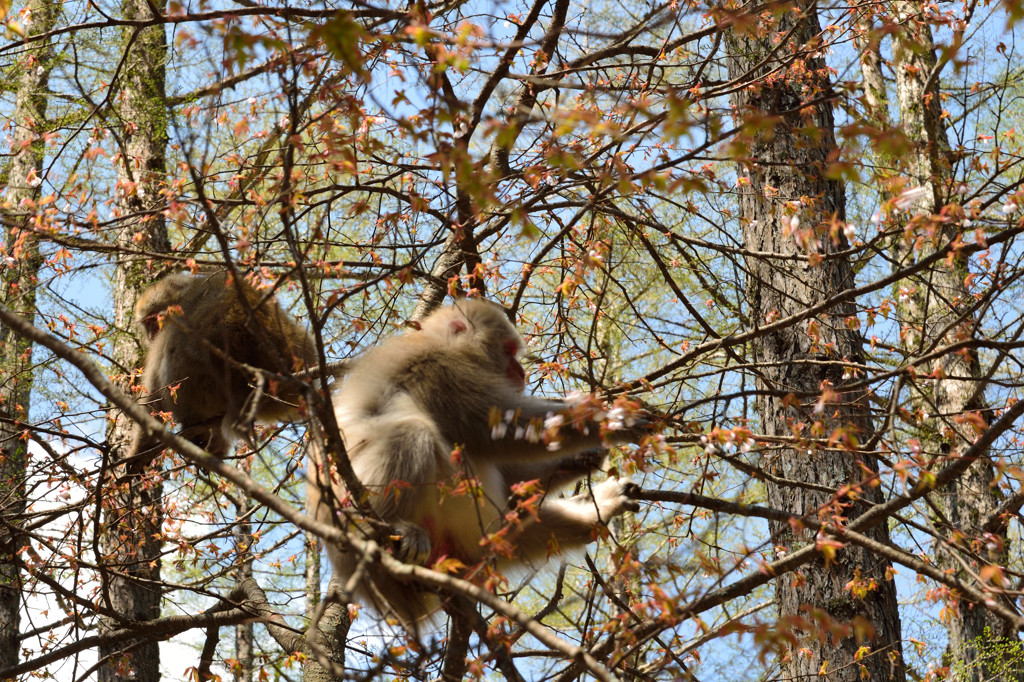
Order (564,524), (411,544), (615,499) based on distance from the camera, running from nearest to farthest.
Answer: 1. (411,544)
2. (615,499)
3. (564,524)

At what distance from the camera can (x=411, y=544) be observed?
3887 mm

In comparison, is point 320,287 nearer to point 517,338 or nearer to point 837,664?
point 517,338

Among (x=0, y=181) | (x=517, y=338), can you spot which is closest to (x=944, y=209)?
(x=517, y=338)

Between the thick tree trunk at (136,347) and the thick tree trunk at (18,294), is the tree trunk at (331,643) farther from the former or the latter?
the thick tree trunk at (18,294)

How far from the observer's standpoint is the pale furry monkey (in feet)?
13.4

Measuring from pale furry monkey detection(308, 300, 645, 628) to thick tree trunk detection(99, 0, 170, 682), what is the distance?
6.28ft

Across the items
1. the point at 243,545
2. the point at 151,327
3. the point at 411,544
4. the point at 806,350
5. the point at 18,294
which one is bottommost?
Answer: the point at 411,544

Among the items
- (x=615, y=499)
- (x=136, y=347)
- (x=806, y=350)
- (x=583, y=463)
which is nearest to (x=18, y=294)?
(x=136, y=347)

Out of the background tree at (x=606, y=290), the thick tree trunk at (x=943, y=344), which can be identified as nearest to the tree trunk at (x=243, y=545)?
the background tree at (x=606, y=290)

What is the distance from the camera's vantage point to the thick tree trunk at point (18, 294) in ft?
17.2

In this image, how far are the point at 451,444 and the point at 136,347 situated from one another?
14.1ft

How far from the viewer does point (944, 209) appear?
11.1 ft

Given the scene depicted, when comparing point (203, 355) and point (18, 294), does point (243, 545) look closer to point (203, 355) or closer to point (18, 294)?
point (203, 355)

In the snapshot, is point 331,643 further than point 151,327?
No
